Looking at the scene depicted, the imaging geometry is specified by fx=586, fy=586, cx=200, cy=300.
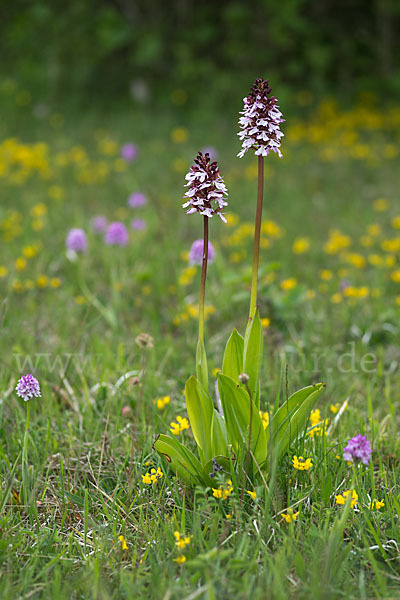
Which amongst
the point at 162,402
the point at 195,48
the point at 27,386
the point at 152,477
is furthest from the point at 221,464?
the point at 195,48

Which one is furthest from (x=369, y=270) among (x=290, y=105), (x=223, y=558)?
(x=290, y=105)

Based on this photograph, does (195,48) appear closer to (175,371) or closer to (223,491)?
(175,371)

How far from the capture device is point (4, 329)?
2.72 metres

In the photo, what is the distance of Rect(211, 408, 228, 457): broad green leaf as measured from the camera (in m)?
1.64

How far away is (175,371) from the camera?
2.49m

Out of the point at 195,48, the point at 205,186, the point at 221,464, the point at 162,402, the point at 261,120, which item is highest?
the point at 195,48

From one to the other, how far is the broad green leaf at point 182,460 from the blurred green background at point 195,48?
21.4ft

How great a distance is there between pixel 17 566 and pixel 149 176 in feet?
14.6

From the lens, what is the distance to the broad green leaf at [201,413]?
160cm

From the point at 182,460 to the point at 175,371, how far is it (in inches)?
32.9

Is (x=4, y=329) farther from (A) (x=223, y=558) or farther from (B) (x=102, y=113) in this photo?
(B) (x=102, y=113)

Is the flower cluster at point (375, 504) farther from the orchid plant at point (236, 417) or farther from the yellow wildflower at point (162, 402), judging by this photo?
the yellow wildflower at point (162, 402)

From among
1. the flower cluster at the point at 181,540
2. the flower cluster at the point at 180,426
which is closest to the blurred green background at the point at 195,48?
the flower cluster at the point at 180,426

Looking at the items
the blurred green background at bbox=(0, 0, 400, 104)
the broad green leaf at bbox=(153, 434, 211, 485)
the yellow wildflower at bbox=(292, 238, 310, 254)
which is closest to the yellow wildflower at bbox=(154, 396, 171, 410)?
the broad green leaf at bbox=(153, 434, 211, 485)
